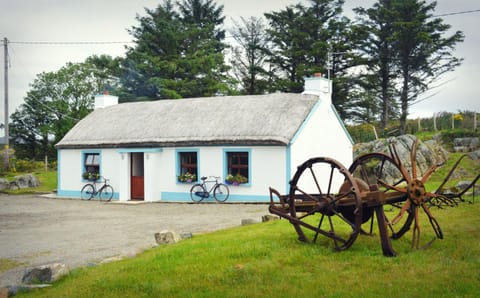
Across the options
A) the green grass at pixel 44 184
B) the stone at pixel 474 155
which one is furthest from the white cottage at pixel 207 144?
the stone at pixel 474 155

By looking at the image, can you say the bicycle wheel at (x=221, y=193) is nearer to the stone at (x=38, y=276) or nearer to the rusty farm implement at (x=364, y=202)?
the rusty farm implement at (x=364, y=202)

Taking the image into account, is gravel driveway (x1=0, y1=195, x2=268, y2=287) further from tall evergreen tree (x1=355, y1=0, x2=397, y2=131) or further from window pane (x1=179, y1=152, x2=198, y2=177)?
tall evergreen tree (x1=355, y1=0, x2=397, y2=131)

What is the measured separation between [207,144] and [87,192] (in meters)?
7.31

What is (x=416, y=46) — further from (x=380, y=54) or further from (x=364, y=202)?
(x=364, y=202)

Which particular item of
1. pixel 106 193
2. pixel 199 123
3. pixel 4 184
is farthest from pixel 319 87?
pixel 4 184

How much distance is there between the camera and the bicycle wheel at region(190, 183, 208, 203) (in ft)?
70.9

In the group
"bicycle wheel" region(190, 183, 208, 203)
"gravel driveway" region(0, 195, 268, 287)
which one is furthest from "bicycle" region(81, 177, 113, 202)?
"bicycle wheel" region(190, 183, 208, 203)

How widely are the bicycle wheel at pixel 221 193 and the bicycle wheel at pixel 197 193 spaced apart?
1.55 feet

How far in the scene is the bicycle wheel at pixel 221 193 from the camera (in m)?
21.3

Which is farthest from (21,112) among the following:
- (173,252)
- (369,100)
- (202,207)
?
(173,252)

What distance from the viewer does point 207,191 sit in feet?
71.6

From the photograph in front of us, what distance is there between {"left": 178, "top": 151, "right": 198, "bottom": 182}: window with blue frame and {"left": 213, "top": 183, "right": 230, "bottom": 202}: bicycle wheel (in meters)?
1.46

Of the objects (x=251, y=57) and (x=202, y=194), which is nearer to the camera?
(x=202, y=194)

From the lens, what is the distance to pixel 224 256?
26.6 feet
